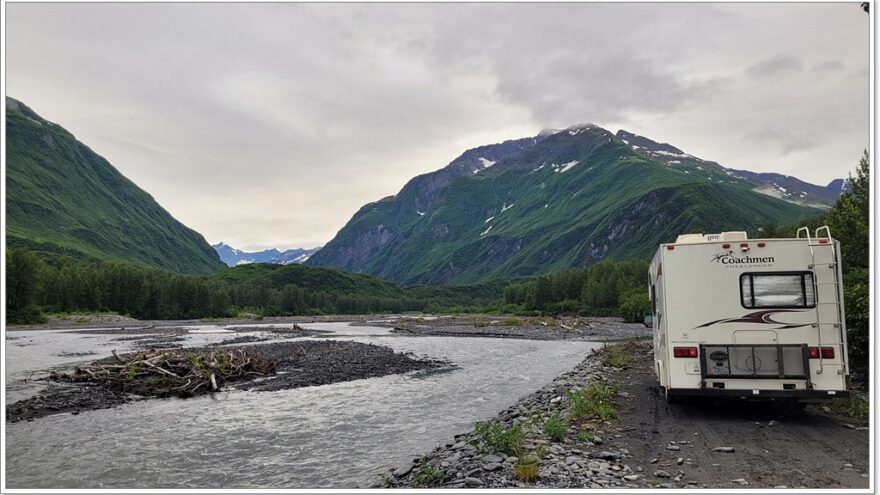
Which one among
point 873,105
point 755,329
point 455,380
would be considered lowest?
point 455,380

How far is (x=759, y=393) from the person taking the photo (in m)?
14.1

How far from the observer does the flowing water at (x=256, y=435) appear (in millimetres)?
13211

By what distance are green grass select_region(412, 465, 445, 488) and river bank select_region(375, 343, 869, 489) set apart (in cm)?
3

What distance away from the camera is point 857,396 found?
16.2 meters

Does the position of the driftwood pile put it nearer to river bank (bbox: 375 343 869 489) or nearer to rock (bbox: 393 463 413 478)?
rock (bbox: 393 463 413 478)

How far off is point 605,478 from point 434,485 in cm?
359

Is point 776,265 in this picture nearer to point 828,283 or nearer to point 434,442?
point 828,283

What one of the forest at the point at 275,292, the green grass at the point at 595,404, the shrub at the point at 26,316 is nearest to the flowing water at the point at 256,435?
the green grass at the point at 595,404

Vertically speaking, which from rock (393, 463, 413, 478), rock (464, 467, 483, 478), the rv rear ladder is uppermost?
the rv rear ladder

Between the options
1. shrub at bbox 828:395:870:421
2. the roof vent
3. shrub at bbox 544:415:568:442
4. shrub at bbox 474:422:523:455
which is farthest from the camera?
the roof vent

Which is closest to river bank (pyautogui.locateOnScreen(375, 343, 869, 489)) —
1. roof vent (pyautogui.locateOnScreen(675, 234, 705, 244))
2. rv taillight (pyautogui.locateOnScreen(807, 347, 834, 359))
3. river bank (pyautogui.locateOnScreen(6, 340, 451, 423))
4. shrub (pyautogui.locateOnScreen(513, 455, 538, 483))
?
shrub (pyautogui.locateOnScreen(513, 455, 538, 483))

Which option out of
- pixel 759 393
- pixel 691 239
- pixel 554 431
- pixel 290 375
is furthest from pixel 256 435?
pixel 691 239

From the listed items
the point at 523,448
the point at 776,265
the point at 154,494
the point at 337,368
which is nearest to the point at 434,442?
the point at 523,448

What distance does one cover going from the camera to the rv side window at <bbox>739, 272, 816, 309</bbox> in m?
14.1
